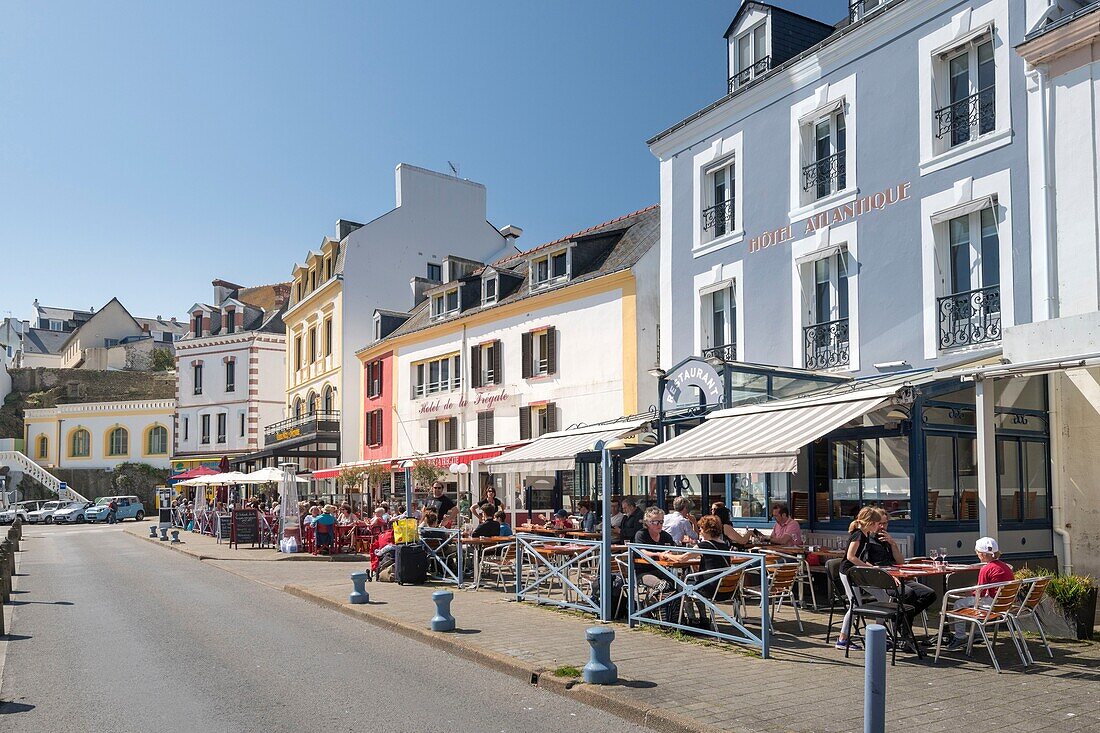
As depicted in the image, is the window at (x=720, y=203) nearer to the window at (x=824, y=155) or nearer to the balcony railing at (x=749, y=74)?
the balcony railing at (x=749, y=74)

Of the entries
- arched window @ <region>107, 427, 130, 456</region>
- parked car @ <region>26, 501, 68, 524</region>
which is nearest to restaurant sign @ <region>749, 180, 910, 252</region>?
parked car @ <region>26, 501, 68, 524</region>

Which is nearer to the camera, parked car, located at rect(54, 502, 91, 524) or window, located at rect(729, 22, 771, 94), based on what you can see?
window, located at rect(729, 22, 771, 94)

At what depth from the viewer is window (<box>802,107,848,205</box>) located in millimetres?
15859

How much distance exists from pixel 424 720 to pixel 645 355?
1739 centimetres

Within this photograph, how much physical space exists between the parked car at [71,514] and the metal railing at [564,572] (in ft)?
138

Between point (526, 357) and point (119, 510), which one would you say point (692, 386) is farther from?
point (119, 510)

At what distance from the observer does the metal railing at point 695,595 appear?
8609mm

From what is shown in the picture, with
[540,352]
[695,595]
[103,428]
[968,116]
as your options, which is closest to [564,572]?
[695,595]

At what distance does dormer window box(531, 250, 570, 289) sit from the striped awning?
1428 cm

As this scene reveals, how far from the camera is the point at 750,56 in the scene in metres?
18.1

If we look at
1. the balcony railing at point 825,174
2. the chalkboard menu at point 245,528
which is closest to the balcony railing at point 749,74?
the balcony railing at point 825,174

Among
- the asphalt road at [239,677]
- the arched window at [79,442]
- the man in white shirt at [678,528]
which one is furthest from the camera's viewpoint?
the arched window at [79,442]

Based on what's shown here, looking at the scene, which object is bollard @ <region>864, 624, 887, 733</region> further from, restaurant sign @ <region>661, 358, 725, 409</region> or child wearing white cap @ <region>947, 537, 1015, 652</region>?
restaurant sign @ <region>661, 358, 725, 409</region>

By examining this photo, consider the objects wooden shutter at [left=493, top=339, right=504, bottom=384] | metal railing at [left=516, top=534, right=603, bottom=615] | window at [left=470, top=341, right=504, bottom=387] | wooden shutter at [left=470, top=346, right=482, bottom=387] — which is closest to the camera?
metal railing at [left=516, top=534, right=603, bottom=615]
